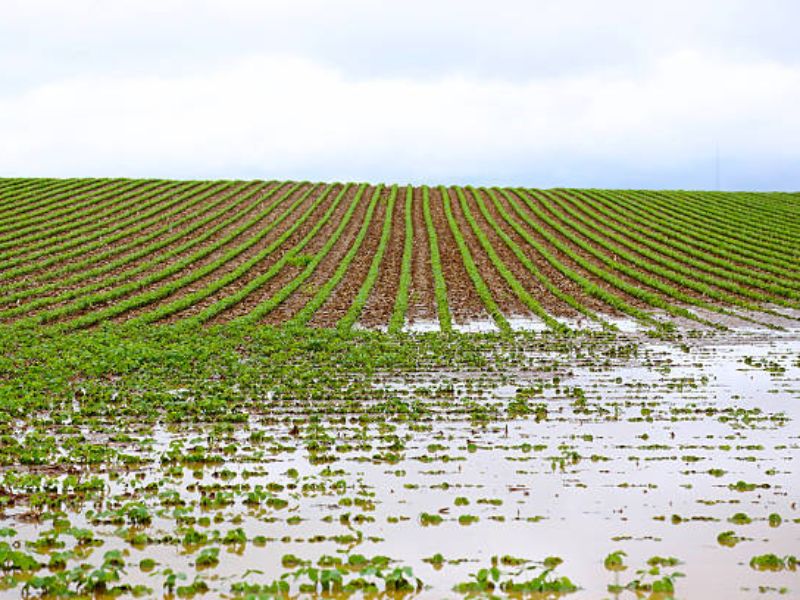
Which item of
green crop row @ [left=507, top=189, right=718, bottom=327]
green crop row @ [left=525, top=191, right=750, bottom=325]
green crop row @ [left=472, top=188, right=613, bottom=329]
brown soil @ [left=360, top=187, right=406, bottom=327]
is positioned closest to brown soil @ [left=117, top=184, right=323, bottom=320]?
brown soil @ [left=360, top=187, right=406, bottom=327]

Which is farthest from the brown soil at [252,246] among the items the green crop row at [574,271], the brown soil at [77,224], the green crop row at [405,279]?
the green crop row at [574,271]

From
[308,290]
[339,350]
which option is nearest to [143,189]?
[308,290]

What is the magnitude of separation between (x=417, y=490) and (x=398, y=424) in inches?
131

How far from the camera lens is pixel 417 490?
1017cm

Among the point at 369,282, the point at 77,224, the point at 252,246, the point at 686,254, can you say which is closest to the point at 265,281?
the point at 369,282

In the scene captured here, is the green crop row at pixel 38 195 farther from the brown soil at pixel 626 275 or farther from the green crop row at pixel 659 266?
the green crop row at pixel 659 266

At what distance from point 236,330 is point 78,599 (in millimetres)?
16173

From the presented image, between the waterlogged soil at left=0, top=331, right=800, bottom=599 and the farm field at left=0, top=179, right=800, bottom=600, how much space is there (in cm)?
4

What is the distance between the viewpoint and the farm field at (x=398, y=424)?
8.07 metres

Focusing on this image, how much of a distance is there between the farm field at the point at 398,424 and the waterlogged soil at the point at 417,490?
0.04 m

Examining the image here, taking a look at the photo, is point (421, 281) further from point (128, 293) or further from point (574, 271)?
point (128, 293)

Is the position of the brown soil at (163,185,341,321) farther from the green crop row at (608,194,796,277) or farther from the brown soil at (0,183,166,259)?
the green crop row at (608,194,796,277)

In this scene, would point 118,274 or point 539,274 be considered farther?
point 539,274

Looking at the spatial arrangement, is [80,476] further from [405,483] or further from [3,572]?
[405,483]
